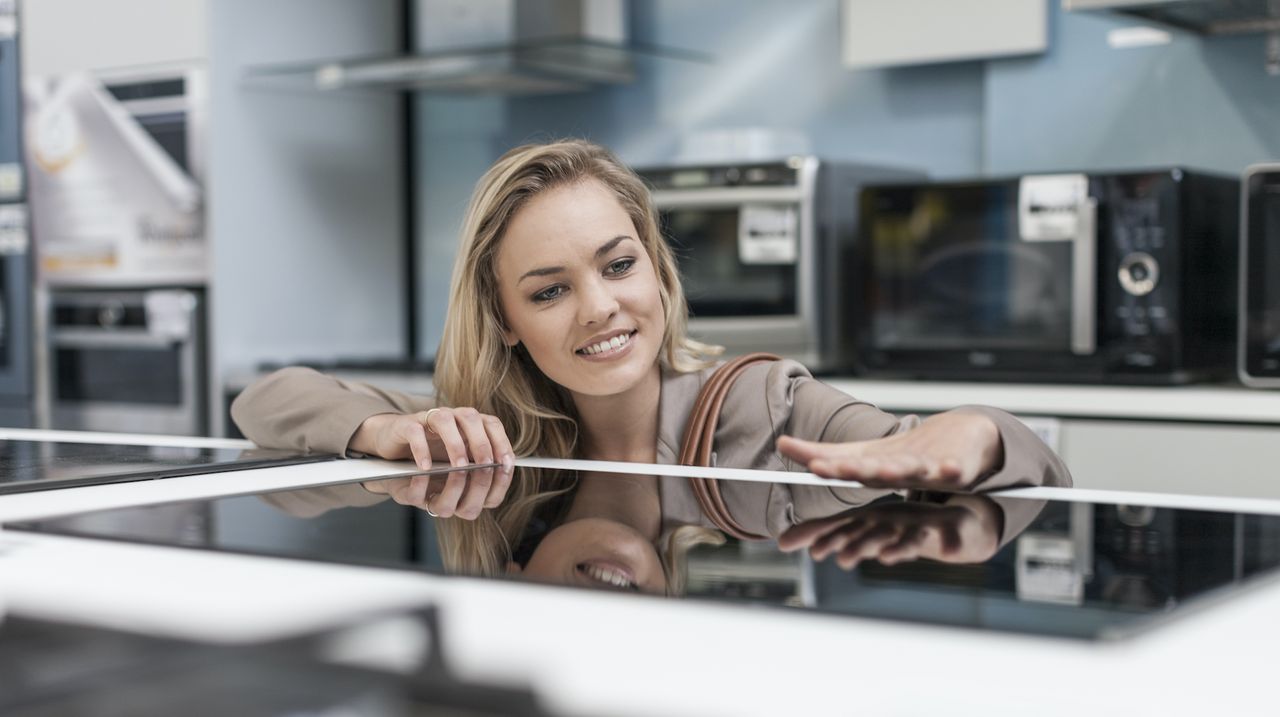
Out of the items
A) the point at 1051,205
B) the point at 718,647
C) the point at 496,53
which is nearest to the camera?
the point at 718,647

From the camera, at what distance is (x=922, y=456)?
3.09 feet

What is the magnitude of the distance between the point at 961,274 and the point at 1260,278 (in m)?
0.47

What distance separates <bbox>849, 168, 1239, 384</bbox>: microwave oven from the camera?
7.23 feet

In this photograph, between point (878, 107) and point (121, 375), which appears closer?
point (878, 107)

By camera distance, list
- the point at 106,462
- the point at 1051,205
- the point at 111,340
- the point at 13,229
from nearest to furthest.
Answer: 1. the point at 106,462
2. the point at 1051,205
3. the point at 111,340
4. the point at 13,229

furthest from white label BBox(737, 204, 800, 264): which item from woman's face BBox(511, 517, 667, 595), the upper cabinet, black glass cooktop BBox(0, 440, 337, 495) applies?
woman's face BBox(511, 517, 667, 595)

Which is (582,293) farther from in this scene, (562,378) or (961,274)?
(961,274)

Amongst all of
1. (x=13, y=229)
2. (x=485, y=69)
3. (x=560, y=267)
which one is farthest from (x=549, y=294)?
(x=13, y=229)

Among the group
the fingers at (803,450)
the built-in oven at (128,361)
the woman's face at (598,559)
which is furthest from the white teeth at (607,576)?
the built-in oven at (128,361)

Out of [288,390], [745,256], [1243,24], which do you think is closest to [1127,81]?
[1243,24]

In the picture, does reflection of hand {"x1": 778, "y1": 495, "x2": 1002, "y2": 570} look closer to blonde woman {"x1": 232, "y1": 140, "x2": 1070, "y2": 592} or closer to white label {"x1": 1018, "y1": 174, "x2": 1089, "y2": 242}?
blonde woman {"x1": 232, "y1": 140, "x2": 1070, "y2": 592}

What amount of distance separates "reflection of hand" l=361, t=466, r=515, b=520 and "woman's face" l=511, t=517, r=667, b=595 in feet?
0.37

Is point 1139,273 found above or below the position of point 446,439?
above

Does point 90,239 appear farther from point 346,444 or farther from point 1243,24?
point 1243,24
